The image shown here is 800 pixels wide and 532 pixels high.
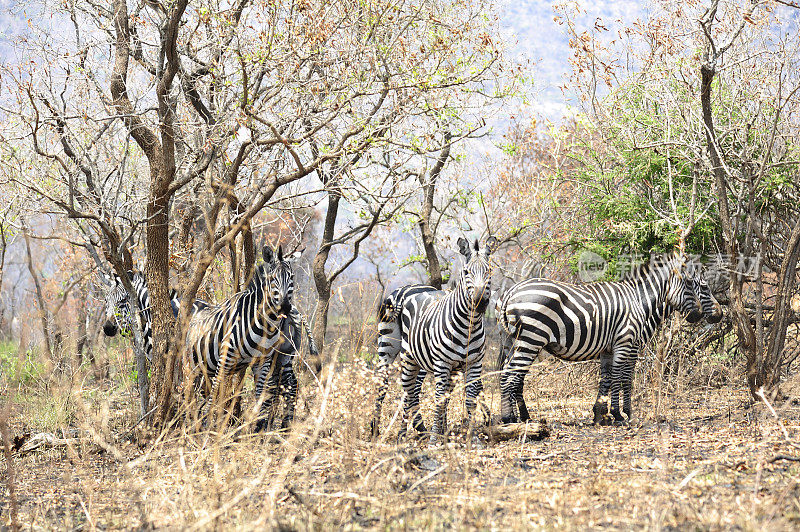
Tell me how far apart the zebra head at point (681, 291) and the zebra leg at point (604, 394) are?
0.95 meters

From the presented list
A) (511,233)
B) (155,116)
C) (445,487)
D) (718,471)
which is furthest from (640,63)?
(445,487)

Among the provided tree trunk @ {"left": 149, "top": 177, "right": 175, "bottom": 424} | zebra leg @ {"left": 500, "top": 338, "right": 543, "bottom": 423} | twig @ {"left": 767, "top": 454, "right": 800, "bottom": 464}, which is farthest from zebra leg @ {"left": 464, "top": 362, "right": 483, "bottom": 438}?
tree trunk @ {"left": 149, "top": 177, "right": 175, "bottom": 424}

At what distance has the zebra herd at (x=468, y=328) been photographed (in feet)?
21.8

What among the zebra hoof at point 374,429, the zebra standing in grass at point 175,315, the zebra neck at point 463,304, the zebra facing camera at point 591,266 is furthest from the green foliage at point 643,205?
the zebra hoof at point 374,429

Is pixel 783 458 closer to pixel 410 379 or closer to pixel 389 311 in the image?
pixel 410 379

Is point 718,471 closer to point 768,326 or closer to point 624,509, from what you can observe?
point 624,509

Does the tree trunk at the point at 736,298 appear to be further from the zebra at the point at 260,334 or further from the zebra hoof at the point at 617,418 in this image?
the zebra at the point at 260,334

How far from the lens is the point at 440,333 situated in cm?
671

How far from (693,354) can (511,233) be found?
4.36 m

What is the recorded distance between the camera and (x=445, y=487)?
4078mm

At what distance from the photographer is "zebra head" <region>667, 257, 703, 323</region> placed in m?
7.77

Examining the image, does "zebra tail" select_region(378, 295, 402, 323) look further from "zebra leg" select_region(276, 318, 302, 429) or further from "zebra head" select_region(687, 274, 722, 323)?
"zebra head" select_region(687, 274, 722, 323)

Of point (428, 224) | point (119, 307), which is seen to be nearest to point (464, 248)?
point (119, 307)

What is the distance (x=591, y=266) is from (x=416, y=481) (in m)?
6.61
